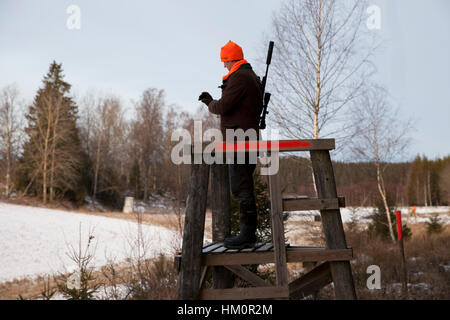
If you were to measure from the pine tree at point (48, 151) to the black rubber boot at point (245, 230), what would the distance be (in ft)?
101

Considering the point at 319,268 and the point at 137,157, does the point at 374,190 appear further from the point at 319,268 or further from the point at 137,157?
the point at 137,157

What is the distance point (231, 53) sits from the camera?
3.62 m

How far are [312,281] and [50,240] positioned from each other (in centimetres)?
1684

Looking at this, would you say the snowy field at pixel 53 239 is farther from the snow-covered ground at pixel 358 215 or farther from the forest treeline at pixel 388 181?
the forest treeline at pixel 388 181

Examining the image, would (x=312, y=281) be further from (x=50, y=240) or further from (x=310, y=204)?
(x=50, y=240)

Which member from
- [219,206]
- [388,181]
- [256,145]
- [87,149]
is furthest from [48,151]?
[256,145]

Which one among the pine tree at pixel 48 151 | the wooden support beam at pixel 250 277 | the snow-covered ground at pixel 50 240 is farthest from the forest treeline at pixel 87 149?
the wooden support beam at pixel 250 277

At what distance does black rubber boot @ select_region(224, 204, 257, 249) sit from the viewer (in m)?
3.57

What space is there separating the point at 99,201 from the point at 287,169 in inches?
1192

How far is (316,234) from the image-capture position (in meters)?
9.77

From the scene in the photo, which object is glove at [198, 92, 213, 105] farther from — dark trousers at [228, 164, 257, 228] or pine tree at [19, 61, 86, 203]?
pine tree at [19, 61, 86, 203]

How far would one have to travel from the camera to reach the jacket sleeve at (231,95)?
338 cm

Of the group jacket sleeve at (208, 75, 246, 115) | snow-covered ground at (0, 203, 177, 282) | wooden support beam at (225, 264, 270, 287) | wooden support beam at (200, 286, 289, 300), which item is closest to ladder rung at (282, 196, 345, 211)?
wooden support beam at (200, 286, 289, 300)
